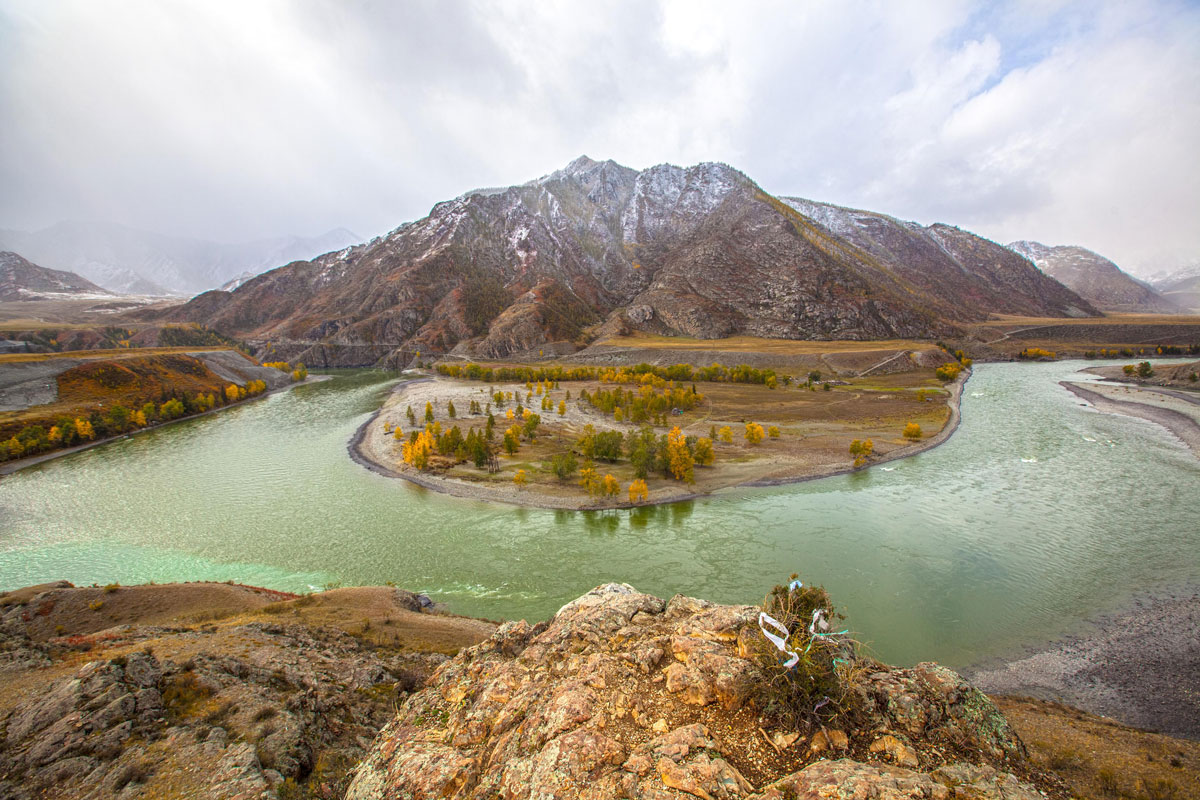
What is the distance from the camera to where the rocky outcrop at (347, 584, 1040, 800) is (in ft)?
17.3

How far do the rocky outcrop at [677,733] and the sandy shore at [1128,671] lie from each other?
16707 mm

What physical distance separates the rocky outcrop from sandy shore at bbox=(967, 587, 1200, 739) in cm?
1671

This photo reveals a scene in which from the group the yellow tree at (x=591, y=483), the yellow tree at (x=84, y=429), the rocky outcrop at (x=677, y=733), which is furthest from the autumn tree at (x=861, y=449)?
the yellow tree at (x=84, y=429)

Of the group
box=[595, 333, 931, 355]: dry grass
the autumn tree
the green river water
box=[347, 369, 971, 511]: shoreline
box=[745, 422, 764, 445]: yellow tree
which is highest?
box=[595, 333, 931, 355]: dry grass

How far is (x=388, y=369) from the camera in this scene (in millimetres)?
140750

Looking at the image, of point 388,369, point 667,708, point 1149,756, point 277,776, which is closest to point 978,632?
point 1149,756

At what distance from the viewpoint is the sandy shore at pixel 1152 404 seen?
4903cm

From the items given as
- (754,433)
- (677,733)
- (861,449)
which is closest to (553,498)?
(754,433)

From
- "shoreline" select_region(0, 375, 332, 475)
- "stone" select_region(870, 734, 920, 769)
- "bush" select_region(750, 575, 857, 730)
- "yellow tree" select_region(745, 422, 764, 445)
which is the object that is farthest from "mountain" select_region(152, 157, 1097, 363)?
"stone" select_region(870, 734, 920, 769)

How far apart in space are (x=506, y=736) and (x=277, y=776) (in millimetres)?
5264

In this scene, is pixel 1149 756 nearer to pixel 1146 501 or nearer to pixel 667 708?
pixel 667 708

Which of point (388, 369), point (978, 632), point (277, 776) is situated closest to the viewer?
point (277, 776)

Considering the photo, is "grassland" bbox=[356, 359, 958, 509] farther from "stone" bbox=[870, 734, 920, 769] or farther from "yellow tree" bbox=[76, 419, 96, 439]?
"yellow tree" bbox=[76, 419, 96, 439]

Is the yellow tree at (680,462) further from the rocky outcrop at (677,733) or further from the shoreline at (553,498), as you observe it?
the rocky outcrop at (677,733)
